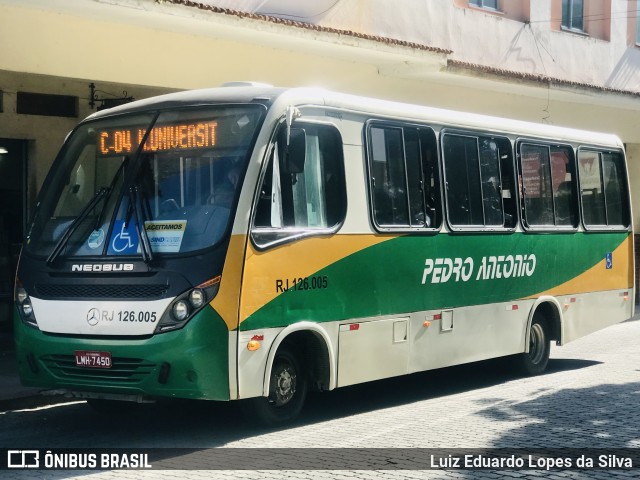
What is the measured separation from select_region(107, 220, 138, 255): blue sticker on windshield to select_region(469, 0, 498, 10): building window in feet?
43.7

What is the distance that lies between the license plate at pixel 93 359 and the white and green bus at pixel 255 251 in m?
0.01

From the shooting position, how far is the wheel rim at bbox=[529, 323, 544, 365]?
13.6m

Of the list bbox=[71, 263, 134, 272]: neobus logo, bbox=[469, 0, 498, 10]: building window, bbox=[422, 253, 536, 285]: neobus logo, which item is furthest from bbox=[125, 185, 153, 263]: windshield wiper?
bbox=[469, 0, 498, 10]: building window

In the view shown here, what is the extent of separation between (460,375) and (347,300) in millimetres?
4002

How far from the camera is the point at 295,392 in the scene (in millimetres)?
9867

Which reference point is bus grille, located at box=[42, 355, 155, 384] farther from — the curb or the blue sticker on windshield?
the curb

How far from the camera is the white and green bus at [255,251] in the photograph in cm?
887

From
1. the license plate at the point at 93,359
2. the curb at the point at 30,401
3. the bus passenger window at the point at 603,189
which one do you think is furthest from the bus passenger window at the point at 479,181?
the curb at the point at 30,401

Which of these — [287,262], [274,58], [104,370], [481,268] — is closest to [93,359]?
[104,370]

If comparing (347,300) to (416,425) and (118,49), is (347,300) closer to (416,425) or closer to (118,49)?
(416,425)

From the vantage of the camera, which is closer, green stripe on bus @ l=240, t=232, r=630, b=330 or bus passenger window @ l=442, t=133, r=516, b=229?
green stripe on bus @ l=240, t=232, r=630, b=330

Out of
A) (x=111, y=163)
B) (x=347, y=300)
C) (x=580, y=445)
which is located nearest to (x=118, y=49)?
(x=111, y=163)

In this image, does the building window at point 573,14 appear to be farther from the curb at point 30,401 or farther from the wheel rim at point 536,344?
the curb at point 30,401

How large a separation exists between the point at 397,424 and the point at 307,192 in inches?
86.8
